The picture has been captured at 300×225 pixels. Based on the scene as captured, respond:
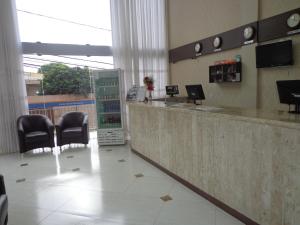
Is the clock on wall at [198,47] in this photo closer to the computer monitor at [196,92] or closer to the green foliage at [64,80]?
the computer monitor at [196,92]

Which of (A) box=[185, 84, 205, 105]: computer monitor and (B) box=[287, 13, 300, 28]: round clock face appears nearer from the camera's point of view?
(B) box=[287, 13, 300, 28]: round clock face

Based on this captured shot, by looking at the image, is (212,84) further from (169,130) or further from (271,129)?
(271,129)

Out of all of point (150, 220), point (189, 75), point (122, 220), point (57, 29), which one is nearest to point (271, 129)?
point (150, 220)

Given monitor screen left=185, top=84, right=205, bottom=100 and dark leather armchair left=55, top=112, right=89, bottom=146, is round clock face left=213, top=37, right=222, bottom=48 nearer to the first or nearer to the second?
monitor screen left=185, top=84, right=205, bottom=100

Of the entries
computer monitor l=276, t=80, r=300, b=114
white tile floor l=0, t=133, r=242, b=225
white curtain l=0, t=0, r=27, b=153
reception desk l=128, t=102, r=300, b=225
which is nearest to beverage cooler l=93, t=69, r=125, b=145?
white tile floor l=0, t=133, r=242, b=225

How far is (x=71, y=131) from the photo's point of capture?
18.4 feet

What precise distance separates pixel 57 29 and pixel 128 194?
195 inches

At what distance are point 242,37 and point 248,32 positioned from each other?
20 cm

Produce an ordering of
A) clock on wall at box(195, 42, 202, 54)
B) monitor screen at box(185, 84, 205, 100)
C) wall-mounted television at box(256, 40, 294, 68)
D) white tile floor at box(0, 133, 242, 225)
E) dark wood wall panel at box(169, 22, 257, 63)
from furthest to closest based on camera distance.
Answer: clock on wall at box(195, 42, 202, 54) → dark wood wall panel at box(169, 22, 257, 63) → monitor screen at box(185, 84, 205, 100) → wall-mounted television at box(256, 40, 294, 68) → white tile floor at box(0, 133, 242, 225)

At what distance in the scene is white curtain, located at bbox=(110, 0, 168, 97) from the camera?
20.7ft

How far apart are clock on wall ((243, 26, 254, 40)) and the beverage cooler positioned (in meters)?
3.04

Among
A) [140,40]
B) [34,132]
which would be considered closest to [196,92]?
[140,40]

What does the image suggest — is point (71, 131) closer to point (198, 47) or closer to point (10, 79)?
point (10, 79)

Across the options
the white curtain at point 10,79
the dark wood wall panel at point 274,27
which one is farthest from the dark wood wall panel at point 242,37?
the white curtain at point 10,79
